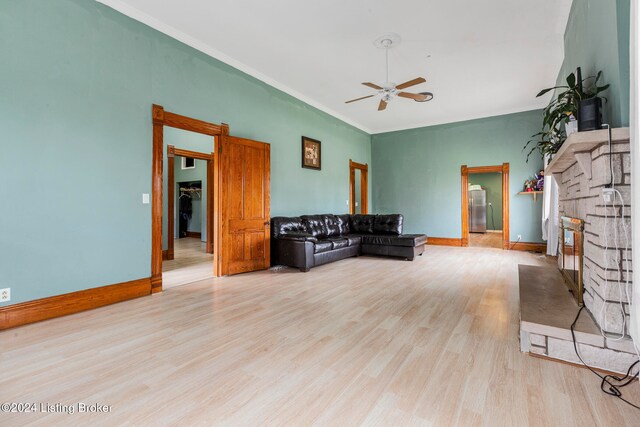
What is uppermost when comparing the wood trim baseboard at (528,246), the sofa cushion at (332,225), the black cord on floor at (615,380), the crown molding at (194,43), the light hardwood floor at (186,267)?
the crown molding at (194,43)

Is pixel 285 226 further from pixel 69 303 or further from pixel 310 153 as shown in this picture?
pixel 69 303

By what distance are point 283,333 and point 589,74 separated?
11.6 feet

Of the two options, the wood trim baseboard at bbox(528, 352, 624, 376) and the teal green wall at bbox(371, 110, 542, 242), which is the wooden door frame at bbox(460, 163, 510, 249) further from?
the wood trim baseboard at bbox(528, 352, 624, 376)

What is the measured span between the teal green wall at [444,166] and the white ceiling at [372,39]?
52.3 inches

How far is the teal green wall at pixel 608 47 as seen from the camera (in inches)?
72.7

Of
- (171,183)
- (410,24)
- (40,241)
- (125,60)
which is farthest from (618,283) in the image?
(171,183)

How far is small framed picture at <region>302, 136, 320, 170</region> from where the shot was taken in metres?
6.36

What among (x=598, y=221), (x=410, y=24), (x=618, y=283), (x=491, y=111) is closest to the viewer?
(x=618, y=283)

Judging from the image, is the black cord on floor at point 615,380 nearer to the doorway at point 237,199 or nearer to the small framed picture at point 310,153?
the doorway at point 237,199

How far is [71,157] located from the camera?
299 centimetres

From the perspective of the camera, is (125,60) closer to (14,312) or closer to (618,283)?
(14,312)

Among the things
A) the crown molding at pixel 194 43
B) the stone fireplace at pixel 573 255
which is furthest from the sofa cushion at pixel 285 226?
the stone fireplace at pixel 573 255

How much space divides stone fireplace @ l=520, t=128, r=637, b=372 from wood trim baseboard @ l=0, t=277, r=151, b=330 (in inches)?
153

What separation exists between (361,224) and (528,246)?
13.2 feet
